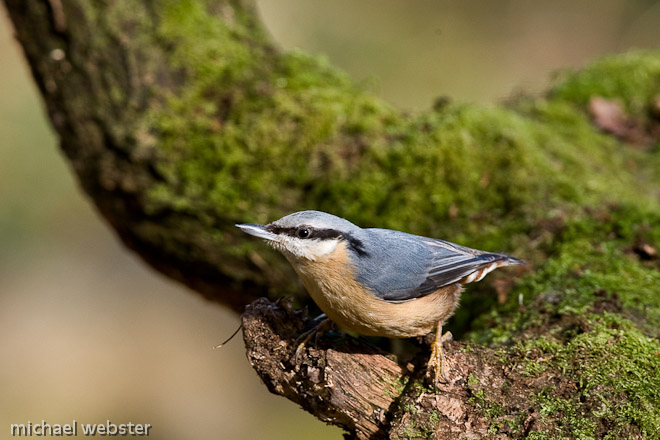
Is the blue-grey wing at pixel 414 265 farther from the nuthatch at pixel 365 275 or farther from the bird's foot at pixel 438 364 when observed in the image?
the bird's foot at pixel 438 364

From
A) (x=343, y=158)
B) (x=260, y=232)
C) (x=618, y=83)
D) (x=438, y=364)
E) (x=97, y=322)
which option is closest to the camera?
(x=438, y=364)

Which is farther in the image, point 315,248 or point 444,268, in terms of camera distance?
point 444,268

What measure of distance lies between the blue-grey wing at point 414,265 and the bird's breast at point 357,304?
0.14 ft

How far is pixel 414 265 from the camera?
8.82 ft

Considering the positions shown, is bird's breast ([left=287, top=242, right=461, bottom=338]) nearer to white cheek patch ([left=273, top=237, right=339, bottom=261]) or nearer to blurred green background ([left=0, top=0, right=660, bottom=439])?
white cheek patch ([left=273, top=237, right=339, bottom=261])

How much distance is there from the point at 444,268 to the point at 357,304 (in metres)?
0.48

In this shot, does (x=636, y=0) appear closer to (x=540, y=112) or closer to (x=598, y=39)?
(x=598, y=39)

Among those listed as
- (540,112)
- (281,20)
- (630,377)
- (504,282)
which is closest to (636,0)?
(281,20)

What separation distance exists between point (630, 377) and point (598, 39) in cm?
1124

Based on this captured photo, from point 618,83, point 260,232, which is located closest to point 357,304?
point 260,232

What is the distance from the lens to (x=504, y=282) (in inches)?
130

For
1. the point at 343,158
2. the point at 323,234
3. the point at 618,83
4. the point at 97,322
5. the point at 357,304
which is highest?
the point at 618,83

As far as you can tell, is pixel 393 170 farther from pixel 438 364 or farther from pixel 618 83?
pixel 618 83

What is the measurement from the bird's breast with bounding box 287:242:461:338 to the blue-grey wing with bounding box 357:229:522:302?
0.14 feet
